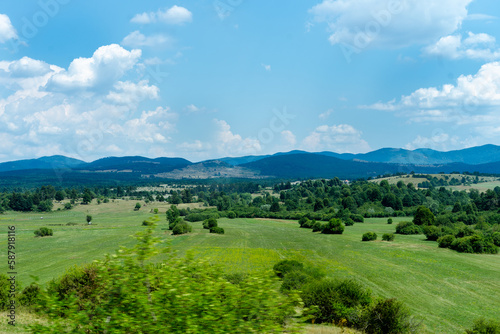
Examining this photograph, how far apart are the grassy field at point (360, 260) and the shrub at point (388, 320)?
17.9 feet

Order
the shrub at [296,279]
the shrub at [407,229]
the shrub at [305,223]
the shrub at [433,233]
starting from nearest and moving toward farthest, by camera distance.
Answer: the shrub at [296,279] → the shrub at [433,233] → the shrub at [407,229] → the shrub at [305,223]

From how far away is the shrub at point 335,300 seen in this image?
27.2 meters

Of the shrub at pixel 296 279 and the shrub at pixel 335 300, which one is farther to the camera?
the shrub at pixel 296 279

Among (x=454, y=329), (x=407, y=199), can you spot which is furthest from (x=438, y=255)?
(x=407, y=199)

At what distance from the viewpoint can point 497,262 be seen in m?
59.3

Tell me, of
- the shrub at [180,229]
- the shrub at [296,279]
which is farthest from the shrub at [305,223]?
the shrub at [296,279]

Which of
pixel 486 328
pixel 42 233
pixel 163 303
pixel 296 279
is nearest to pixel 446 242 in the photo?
pixel 296 279

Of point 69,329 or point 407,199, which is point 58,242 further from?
point 407,199

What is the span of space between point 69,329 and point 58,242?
89.8 meters

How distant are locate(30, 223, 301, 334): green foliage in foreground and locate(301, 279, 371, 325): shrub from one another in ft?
69.8

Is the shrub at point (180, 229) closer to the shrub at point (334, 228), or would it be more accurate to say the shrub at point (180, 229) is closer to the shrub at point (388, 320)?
the shrub at point (334, 228)

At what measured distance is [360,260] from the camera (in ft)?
200

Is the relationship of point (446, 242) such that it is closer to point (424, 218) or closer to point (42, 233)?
point (424, 218)

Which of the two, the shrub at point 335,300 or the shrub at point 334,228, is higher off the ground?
the shrub at point 335,300
